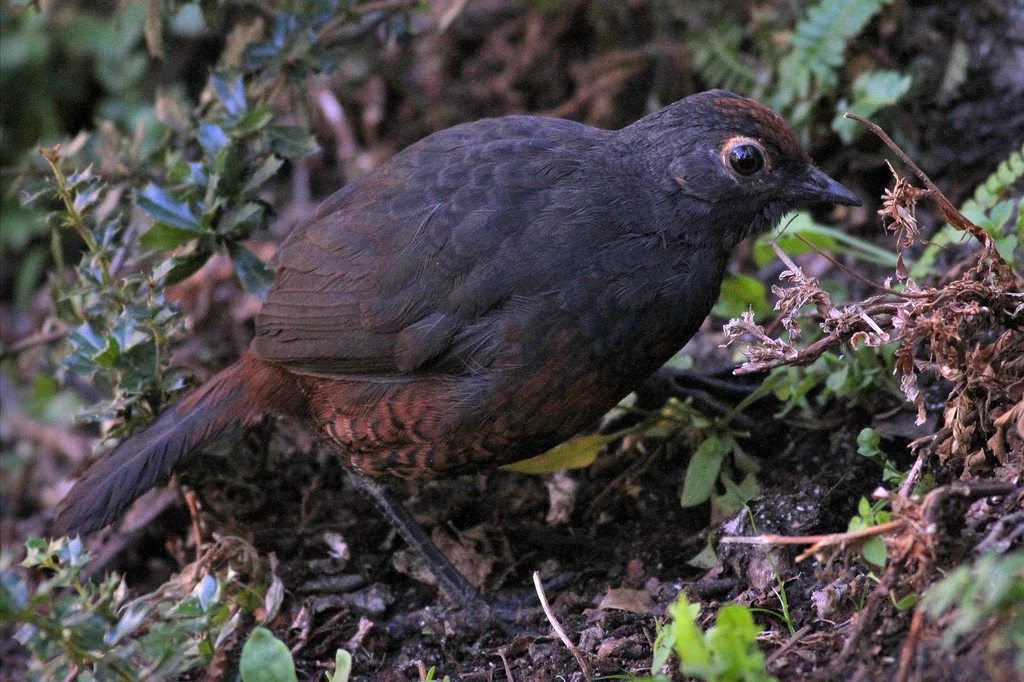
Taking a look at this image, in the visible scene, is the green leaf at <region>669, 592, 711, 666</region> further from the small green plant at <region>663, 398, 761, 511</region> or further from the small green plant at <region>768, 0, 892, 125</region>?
the small green plant at <region>768, 0, 892, 125</region>

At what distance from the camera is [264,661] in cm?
265

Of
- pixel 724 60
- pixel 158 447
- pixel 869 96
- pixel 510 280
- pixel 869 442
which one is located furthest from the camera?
pixel 724 60

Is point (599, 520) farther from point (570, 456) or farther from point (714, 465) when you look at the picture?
point (714, 465)

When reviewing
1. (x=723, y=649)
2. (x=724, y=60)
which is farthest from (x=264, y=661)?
(x=724, y=60)

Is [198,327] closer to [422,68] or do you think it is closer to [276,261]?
[276,261]

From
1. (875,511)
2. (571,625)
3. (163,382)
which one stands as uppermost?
(875,511)

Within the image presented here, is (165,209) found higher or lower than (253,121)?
lower

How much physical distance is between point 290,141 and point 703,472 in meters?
1.98

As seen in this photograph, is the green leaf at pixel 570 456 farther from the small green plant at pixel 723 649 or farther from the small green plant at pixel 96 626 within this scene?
the small green plant at pixel 723 649

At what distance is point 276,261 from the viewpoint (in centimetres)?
376

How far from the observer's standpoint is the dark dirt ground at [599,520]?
9.12 ft

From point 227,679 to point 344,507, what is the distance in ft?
3.93

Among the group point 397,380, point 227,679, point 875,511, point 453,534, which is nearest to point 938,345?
point 875,511

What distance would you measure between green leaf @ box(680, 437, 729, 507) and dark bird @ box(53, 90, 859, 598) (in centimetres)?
43
